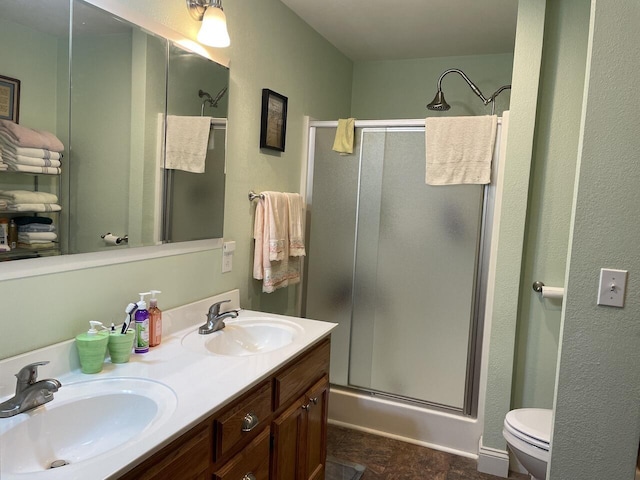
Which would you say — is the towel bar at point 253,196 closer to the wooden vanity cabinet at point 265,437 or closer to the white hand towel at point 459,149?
the wooden vanity cabinet at point 265,437

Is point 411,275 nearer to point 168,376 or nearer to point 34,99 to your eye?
point 168,376

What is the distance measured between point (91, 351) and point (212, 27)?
47.4 inches

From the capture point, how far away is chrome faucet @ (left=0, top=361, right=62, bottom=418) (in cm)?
116

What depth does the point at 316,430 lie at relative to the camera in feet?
6.72

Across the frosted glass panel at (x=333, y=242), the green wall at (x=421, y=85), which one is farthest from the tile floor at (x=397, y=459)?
the green wall at (x=421, y=85)

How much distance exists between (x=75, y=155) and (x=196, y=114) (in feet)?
2.10

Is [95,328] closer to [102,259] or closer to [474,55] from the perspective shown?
[102,259]

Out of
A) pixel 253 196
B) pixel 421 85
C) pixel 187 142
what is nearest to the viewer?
pixel 187 142

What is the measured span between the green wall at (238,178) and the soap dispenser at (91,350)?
91mm

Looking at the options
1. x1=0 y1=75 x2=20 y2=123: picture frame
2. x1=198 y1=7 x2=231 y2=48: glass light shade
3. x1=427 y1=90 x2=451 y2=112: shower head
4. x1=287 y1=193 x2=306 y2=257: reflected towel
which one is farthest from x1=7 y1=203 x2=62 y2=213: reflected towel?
x1=427 y1=90 x2=451 y2=112: shower head

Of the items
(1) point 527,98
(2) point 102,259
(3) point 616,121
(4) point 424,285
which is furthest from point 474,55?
(2) point 102,259

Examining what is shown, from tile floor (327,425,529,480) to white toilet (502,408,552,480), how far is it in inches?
18.8

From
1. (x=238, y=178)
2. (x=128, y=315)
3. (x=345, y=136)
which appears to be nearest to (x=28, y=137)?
(x=128, y=315)

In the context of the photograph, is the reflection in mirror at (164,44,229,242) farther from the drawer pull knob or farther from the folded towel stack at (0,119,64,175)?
the drawer pull knob
